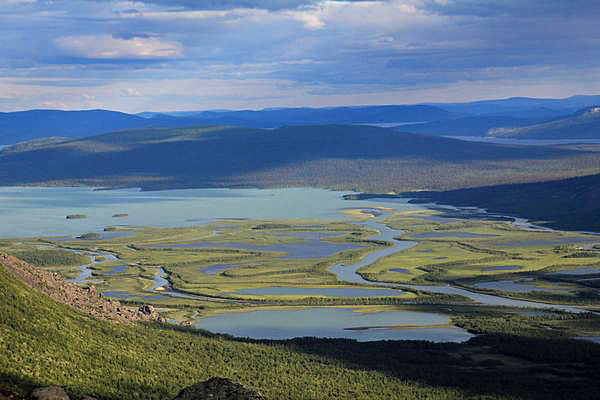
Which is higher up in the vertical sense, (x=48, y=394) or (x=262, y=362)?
(x=48, y=394)

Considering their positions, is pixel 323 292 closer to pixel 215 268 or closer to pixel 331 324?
pixel 331 324

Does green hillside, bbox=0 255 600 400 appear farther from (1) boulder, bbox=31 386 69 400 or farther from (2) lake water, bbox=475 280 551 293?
(2) lake water, bbox=475 280 551 293

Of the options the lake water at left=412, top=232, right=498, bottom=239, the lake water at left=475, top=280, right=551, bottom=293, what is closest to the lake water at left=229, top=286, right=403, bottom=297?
the lake water at left=475, top=280, right=551, bottom=293

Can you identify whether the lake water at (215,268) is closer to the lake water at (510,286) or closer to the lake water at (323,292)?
the lake water at (323,292)

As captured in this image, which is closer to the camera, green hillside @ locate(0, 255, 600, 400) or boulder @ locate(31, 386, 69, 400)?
boulder @ locate(31, 386, 69, 400)

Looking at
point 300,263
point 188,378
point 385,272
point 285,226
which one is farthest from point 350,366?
point 285,226

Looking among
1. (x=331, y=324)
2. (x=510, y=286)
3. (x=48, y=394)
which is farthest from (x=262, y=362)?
(x=510, y=286)

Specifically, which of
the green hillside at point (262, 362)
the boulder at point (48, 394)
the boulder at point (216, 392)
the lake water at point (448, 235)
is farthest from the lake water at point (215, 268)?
the boulder at point (48, 394)
